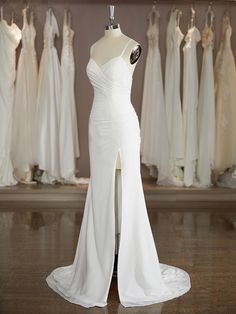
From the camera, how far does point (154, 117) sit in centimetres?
507

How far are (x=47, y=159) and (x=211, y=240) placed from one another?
1.97 meters

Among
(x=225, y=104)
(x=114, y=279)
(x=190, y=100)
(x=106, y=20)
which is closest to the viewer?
(x=114, y=279)

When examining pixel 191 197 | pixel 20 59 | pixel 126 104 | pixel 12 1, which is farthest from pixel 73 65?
pixel 126 104

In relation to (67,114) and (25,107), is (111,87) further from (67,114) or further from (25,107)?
(25,107)

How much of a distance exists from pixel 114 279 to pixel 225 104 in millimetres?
2711

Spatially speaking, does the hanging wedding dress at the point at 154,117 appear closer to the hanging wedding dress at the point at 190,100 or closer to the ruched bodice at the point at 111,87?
the hanging wedding dress at the point at 190,100

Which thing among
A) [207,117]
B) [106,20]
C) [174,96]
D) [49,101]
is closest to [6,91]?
[49,101]

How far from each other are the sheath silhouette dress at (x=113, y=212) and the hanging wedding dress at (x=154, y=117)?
7.67ft

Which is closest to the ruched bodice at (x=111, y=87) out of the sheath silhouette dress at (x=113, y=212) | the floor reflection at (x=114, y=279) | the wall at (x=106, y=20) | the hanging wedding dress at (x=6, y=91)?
the sheath silhouette dress at (x=113, y=212)

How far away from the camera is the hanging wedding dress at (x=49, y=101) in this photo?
5.05 metres

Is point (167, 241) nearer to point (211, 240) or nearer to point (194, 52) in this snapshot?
point (211, 240)

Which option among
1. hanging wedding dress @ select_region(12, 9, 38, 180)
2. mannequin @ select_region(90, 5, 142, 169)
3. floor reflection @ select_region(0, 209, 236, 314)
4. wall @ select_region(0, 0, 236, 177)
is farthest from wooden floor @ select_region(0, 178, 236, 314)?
wall @ select_region(0, 0, 236, 177)

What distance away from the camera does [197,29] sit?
5129 millimetres

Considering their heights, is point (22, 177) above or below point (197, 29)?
below
